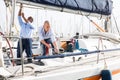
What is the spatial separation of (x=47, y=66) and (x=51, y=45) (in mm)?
1546

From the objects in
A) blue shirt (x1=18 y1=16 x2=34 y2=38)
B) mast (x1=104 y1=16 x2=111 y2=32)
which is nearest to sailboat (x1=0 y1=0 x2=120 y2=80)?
mast (x1=104 y1=16 x2=111 y2=32)

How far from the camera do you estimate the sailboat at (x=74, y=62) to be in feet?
11.9

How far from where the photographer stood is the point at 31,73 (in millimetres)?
3600

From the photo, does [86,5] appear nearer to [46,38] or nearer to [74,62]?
[46,38]

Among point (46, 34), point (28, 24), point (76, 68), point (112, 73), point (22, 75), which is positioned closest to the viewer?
point (22, 75)

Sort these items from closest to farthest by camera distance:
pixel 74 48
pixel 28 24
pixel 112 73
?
pixel 112 73, pixel 28 24, pixel 74 48

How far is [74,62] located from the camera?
4.54 m

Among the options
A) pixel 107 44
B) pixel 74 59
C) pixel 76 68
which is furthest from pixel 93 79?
pixel 107 44

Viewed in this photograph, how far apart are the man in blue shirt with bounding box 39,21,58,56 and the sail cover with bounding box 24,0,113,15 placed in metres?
0.52

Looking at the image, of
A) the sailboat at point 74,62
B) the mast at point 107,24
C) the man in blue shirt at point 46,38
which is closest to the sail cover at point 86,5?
the sailboat at point 74,62

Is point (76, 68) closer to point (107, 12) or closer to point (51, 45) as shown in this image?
point (51, 45)

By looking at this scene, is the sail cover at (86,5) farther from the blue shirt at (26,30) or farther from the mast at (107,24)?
the blue shirt at (26,30)

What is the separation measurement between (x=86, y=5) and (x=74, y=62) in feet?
6.58

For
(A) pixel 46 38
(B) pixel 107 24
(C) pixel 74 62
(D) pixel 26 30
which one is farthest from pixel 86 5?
(C) pixel 74 62
